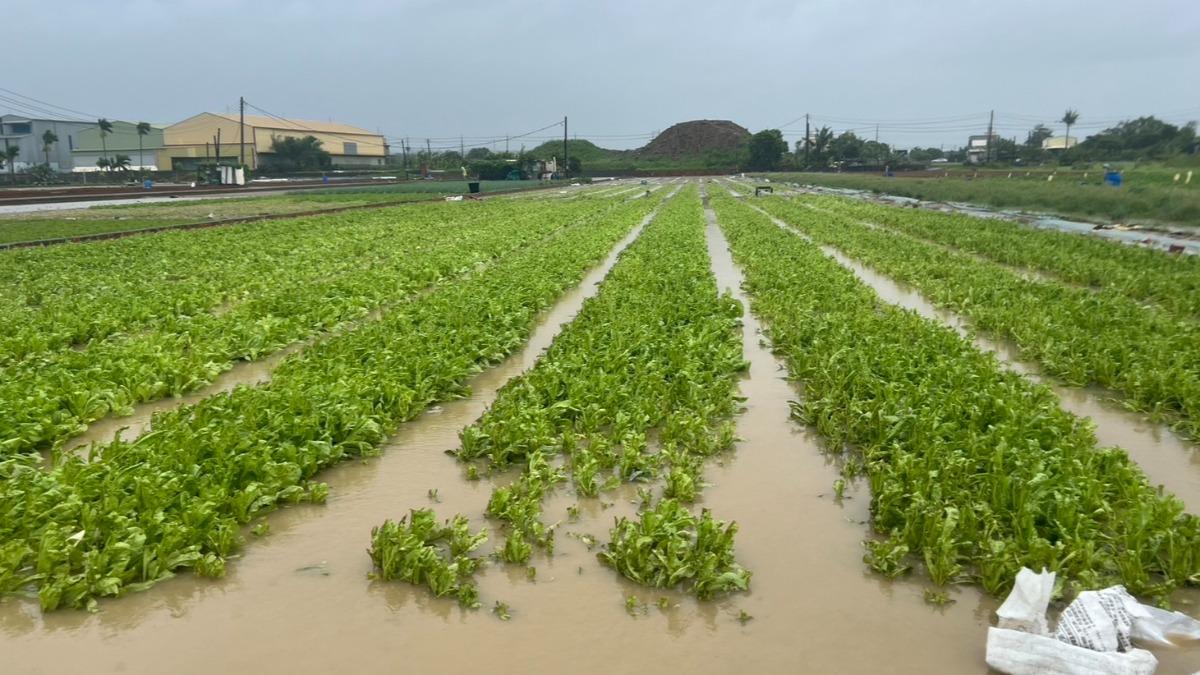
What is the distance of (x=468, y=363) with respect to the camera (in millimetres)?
8391

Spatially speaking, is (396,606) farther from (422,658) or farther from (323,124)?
(323,124)

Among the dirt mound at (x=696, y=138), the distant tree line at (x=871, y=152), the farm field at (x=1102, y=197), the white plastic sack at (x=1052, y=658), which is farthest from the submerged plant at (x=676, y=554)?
the dirt mound at (x=696, y=138)

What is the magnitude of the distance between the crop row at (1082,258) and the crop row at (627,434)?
6.65m

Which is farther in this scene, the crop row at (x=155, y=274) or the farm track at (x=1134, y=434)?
the crop row at (x=155, y=274)

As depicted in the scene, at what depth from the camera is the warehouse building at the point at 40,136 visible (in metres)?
109

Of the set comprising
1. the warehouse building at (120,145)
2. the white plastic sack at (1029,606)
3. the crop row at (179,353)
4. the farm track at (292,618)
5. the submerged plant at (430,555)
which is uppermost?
the warehouse building at (120,145)

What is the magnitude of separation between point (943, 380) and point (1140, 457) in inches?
62.5

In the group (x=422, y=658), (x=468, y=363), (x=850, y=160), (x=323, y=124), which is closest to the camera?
(x=422, y=658)

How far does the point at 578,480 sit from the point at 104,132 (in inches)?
4585

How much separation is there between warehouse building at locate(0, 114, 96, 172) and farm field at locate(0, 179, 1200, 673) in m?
120

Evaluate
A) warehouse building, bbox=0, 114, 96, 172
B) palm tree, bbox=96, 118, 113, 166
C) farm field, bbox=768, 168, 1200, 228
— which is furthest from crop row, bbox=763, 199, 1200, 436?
warehouse building, bbox=0, 114, 96, 172

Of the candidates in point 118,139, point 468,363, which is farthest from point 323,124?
point 468,363

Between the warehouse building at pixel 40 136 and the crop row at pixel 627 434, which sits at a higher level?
the warehouse building at pixel 40 136

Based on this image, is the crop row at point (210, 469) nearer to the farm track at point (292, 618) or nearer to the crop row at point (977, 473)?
the farm track at point (292, 618)
